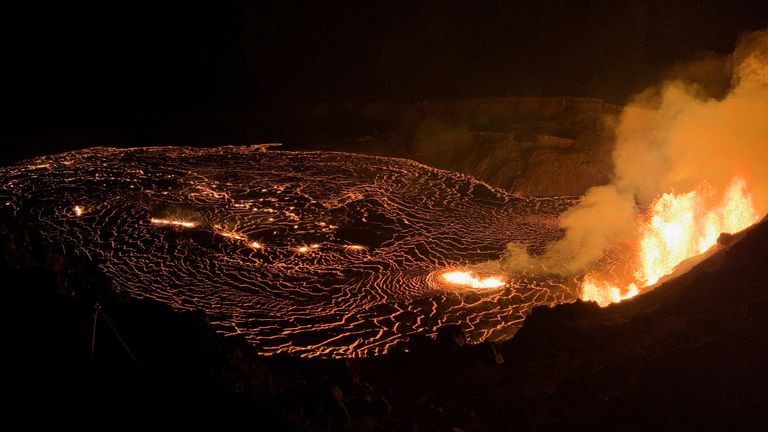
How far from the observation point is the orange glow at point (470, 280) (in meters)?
9.59

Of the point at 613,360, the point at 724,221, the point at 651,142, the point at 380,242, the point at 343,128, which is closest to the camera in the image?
the point at 613,360

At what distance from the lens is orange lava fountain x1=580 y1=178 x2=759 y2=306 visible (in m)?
9.00

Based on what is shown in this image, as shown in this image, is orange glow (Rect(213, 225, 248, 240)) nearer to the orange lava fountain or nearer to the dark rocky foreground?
the dark rocky foreground

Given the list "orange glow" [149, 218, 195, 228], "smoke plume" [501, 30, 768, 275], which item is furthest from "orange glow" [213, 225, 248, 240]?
"smoke plume" [501, 30, 768, 275]

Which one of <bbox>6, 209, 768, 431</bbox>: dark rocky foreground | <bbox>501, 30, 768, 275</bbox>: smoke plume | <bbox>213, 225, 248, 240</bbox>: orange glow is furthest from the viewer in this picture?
<bbox>213, 225, 248, 240</bbox>: orange glow

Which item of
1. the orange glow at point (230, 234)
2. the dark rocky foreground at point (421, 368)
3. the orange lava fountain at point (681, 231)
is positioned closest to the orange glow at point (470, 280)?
the orange lava fountain at point (681, 231)

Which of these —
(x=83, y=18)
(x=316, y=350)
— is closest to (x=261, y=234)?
(x=316, y=350)

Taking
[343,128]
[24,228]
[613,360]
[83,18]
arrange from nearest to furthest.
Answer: [24,228] → [613,360] → [343,128] → [83,18]

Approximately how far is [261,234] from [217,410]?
736 centimetres

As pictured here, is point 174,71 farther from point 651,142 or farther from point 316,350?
point 316,350

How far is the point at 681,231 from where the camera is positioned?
9.73 m

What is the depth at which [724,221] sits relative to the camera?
913cm

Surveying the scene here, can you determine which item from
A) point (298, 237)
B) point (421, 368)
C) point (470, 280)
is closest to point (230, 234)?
point (298, 237)

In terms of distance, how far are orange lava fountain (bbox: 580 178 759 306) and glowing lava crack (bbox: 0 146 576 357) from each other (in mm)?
750
